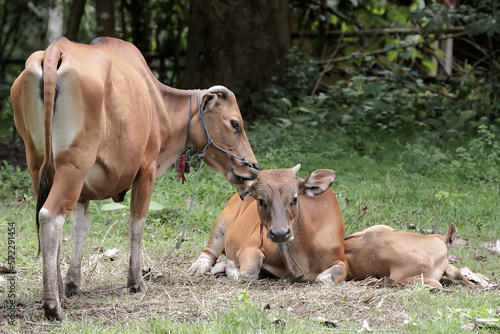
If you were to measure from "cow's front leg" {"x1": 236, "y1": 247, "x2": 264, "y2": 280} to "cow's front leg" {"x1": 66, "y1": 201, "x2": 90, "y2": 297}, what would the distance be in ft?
4.32

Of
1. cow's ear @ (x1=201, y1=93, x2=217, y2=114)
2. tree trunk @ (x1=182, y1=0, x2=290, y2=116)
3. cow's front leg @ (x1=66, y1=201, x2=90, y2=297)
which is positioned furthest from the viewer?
tree trunk @ (x1=182, y1=0, x2=290, y2=116)

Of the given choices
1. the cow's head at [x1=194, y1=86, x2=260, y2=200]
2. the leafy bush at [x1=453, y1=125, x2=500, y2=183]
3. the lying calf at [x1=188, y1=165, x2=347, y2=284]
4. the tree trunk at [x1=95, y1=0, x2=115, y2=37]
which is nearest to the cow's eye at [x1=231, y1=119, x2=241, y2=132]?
the cow's head at [x1=194, y1=86, x2=260, y2=200]

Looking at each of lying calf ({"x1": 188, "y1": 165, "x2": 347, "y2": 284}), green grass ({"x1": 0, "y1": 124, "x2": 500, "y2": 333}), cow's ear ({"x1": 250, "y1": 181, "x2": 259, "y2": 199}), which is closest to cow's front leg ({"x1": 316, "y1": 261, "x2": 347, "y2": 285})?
lying calf ({"x1": 188, "y1": 165, "x2": 347, "y2": 284})

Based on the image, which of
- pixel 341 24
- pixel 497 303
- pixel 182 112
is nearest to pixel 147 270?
pixel 182 112

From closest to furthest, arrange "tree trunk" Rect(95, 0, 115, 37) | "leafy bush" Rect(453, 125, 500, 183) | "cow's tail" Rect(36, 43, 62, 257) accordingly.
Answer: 1. "cow's tail" Rect(36, 43, 62, 257)
2. "leafy bush" Rect(453, 125, 500, 183)
3. "tree trunk" Rect(95, 0, 115, 37)

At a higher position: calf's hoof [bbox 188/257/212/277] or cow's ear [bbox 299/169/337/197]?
cow's ear [bbox 299/169/337/197]

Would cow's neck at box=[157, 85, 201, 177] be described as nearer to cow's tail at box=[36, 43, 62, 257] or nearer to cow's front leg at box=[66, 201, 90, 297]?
cow's front leg at box=[66, 201, 90, 297]

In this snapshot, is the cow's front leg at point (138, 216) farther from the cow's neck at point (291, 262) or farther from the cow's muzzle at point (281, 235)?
the cow's neck at point (291, 262)

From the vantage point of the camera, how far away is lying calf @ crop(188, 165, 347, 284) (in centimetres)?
529

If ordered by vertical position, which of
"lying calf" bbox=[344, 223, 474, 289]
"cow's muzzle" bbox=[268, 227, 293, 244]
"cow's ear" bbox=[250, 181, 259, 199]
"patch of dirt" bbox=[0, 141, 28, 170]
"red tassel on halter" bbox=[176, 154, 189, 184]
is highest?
"red tassel on halter" bbox=[176, 154, 189, 184]

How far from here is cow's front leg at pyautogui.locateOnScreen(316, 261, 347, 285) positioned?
5285 mm

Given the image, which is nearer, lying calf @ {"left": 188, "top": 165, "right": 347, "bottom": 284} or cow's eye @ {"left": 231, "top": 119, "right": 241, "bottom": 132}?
lying calf @ {"left": 188, "top": 165, "right": 347, "bottom": 284}

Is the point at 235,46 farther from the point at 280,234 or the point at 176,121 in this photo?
the point at 280,234

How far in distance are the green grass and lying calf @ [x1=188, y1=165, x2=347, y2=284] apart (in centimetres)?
19
